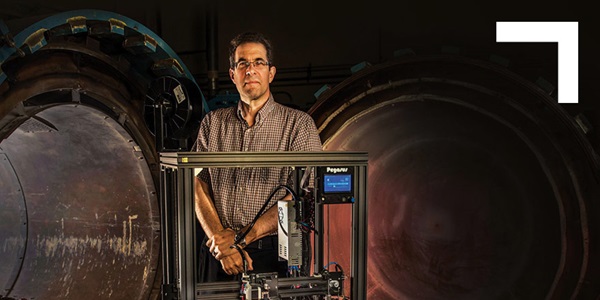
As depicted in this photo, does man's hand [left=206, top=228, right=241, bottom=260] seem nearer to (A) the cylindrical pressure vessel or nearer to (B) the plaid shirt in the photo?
(B) the plaid shirt

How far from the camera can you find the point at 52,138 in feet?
16.2

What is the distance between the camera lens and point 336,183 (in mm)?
3523

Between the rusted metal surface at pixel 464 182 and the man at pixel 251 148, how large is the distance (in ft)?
1.87

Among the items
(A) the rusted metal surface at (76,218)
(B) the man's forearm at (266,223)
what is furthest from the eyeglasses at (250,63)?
→ (A) the rusted metal surface at (76,218)

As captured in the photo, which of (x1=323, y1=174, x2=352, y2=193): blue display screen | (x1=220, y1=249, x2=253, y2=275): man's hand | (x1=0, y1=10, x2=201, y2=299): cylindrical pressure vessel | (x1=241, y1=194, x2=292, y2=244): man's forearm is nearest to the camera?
(x1=323, y1=174, x2=352, y2=193): blue display screen

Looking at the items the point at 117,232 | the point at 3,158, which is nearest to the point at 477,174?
the point at 117,232

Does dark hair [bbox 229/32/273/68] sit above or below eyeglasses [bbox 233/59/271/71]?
above

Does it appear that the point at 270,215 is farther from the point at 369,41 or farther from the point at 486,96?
the point at 369,41

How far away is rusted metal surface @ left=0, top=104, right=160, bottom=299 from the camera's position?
4.96 meters

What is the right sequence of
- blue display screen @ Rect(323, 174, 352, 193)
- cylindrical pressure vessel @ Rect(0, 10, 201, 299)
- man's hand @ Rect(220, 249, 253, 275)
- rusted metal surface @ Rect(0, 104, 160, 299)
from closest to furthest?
blue display screen @ Rect(323, 174, 352, 193)
man's hand @ Rect(220, 249, 253, 275)
cylindrical pressure vessel @ Rect(0, 10, 201, 299)
rusted metal surface @ Rect(0, 104, 160, 299)

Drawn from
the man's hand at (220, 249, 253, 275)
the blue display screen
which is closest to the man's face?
the blue display screen

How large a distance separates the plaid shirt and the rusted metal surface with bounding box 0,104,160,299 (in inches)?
45.0

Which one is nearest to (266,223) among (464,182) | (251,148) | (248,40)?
(251,148)

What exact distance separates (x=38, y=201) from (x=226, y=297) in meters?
2.61
